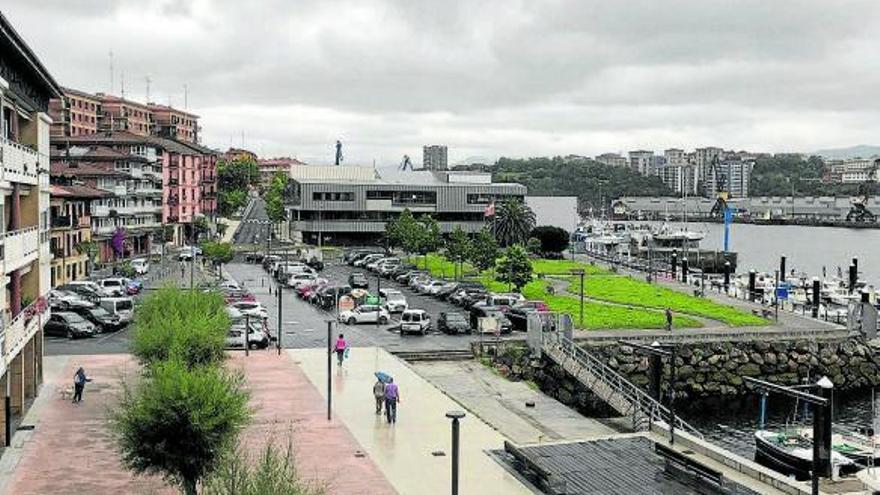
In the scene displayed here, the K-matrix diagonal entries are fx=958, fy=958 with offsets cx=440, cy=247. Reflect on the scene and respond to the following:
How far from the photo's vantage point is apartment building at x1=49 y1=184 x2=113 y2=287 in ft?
229

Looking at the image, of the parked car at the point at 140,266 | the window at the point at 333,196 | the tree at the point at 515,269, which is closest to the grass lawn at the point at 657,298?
the tree at the point at 515,269

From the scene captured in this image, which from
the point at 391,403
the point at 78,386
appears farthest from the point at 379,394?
the point at 78,386

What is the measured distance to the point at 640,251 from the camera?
139875 millimetres

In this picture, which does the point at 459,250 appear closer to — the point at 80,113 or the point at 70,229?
the point at 70,229

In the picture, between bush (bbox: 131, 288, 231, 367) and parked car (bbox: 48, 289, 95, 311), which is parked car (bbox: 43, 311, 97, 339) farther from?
bush (bbox: 131, 288, 231, 367)

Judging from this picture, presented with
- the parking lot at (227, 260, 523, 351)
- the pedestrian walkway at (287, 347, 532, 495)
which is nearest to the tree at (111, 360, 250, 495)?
the pedestrian walkway at (287, 347, 532, 495)

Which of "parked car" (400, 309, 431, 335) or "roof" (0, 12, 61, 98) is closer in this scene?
"roof" (0, 12, 61, 98)

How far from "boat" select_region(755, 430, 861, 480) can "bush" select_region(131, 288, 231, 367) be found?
20.6 metres

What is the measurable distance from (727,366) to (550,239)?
52139 mm

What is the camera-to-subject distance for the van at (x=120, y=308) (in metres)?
55.3

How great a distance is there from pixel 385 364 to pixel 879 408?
2611 cm

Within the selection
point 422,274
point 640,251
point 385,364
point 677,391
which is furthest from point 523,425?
point 640,251

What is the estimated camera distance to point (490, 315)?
174ft

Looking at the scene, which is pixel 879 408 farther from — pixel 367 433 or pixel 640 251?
pixel 640 251
